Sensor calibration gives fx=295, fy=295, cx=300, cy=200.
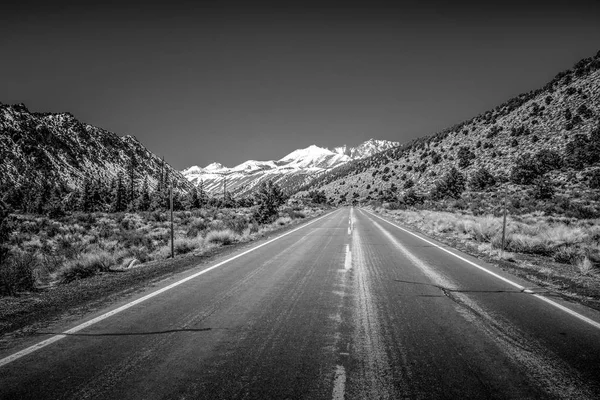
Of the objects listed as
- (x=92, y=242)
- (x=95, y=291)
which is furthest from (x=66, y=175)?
(x=95, y=291)

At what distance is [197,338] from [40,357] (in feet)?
5.16

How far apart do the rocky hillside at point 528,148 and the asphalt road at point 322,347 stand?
1133 inches

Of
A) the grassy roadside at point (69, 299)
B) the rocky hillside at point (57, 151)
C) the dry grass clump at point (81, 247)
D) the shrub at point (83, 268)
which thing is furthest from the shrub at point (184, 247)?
the rocky hillside at point (57, 151)

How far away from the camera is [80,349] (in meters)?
3.32

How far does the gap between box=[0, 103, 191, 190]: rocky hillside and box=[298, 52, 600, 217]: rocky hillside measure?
70.6 metres

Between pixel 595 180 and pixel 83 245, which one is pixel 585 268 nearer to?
pixel 83 245

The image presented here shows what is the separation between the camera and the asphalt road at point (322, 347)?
8.61 ft

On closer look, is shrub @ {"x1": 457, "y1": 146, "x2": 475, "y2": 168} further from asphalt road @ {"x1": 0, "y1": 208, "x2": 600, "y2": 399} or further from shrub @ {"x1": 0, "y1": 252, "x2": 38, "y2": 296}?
shrub @ {"x1": 0, "y1": 252, "x2": 38, "y2": 296}

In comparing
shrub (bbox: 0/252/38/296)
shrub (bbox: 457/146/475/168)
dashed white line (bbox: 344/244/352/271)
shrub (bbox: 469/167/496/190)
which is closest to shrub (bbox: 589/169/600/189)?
shrub (bbox: 469/167/496/190)

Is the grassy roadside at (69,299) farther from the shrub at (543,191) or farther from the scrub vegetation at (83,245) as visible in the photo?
the shrub at (543,191)

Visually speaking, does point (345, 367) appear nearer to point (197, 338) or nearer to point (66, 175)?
point (197, 338)

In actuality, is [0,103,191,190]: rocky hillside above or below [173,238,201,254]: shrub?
above

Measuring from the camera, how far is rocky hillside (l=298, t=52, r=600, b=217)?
34156 mm

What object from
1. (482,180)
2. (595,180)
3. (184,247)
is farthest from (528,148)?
(184,247)
